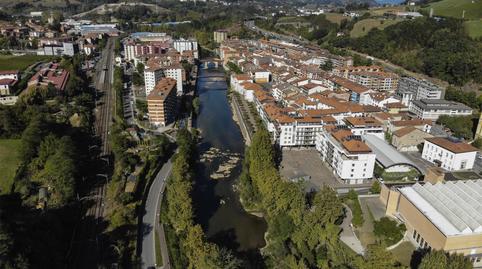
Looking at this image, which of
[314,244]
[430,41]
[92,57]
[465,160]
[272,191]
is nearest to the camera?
[314,244]

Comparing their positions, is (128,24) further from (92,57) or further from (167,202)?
(167,202)

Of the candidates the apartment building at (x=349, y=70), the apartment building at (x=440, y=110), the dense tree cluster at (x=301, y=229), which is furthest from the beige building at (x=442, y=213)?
the apartment building at (x=349, y=70)

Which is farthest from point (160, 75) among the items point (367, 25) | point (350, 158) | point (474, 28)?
point (367, 25)

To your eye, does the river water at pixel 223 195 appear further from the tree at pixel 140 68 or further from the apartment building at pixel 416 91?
the apartment building at pixel 416 91

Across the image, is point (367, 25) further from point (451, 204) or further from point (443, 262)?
point (443, 262)

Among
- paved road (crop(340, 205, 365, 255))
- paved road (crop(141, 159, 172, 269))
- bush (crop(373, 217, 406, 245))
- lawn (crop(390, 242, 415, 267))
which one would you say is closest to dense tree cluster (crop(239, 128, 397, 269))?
paved road (crop(340, 205, 365, 255))

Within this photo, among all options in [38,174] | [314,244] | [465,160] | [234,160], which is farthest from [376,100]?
[38,174]

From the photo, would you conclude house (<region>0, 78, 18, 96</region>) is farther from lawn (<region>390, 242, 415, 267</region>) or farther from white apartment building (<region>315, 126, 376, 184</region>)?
lawn (<region>390, 242, 415, 267</region>)
